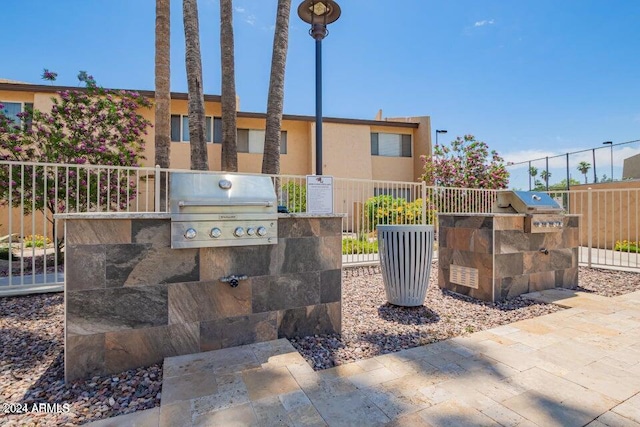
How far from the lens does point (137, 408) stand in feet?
5.79

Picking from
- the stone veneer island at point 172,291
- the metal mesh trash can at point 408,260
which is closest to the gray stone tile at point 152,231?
the stone veneer island at point 172,291

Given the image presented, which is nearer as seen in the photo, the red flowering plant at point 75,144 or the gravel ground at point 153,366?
the gravel ground at point 153,366

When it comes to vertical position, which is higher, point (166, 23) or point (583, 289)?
point (166, 23)

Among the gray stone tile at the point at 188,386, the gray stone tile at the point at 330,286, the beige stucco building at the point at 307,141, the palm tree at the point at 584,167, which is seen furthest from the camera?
the beige stucco building at the point at 307,141

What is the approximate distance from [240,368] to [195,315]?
1.83 ft

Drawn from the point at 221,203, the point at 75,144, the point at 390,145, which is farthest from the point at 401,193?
the point at 390,145

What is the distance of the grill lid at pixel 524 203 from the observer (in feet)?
14.0

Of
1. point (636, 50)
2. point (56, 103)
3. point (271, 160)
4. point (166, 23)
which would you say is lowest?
point (271, 160)

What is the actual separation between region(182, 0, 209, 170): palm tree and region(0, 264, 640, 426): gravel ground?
348cm

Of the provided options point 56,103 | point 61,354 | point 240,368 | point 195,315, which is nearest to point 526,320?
point 240,368

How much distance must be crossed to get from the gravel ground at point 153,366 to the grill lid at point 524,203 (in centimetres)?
126

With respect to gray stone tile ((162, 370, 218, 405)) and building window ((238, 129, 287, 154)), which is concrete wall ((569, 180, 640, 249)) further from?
building window ((238, 129, 287, 154))

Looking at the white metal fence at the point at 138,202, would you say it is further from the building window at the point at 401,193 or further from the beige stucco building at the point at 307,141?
the beige stucco building at the point at 307,141

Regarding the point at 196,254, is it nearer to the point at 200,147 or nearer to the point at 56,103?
the point at 200,147
